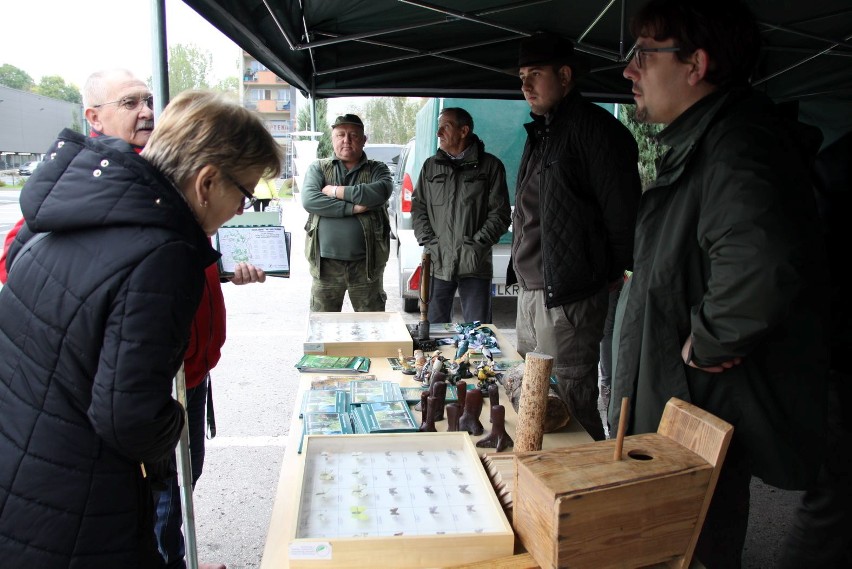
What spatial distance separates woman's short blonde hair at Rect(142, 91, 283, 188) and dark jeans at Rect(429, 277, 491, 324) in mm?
2882

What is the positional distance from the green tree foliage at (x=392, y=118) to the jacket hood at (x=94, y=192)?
1556 inches

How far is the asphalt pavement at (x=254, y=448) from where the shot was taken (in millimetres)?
2514

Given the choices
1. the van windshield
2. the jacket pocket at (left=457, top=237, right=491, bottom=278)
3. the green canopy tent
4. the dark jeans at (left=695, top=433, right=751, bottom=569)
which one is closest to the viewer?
the dark jeans at (left=695, top=433, right=751, bottom=569)

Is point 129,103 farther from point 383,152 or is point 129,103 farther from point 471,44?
point 383,152

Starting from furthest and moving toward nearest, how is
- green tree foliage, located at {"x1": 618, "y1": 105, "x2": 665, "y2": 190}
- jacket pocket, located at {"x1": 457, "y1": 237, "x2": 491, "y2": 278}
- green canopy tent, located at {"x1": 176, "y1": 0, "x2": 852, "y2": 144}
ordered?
1. green tree foliage, located at {"x1": 618, "y1": 105, "x2": 665, "y2": 190}
2. jacket pocket, located at {"x1": 457, "y1": 237, "x2": 491, "y2": 278}
3. green canopy tent, located at {"x1": 176, "y1": 0, "x2": 852, "y2": 144}

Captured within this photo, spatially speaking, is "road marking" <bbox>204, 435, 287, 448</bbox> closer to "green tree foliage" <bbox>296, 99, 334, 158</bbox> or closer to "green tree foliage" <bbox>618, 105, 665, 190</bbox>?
"green tree foliage" <bbox>618, 105, 665, 190</bbox>

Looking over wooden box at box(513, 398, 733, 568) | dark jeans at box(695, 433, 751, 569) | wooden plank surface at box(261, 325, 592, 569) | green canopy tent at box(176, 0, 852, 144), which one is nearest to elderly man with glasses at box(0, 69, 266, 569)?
wooden plank surface at box(261, 325, 592, 569)

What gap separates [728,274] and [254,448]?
272cm

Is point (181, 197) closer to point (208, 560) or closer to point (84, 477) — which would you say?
point (84, 477)

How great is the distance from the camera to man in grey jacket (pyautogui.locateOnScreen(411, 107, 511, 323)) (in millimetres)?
3930

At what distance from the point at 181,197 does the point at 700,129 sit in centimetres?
114

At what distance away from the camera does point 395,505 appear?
1241mm

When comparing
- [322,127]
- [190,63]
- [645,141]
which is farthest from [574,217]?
[190,63]

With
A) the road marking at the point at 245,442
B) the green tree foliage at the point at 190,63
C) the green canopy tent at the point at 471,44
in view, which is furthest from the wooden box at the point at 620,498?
the green tree foliage at the point at 190,63
